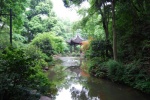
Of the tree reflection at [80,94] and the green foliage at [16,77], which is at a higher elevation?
the green foliage at [16,77]

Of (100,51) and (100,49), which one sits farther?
(100,51)

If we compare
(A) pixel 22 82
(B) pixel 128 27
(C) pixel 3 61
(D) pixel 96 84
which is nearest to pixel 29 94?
(A) pixel 22 82

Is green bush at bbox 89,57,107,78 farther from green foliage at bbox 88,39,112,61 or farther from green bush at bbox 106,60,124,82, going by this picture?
green bush at bbox 106,60,124,82

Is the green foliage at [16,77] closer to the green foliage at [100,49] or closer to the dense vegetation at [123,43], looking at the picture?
the dense vegetation at [123,43]

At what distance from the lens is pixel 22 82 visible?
548 centimetres

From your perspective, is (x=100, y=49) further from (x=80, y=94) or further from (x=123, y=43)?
(x=80, y=94)

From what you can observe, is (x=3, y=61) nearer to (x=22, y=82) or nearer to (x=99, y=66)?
(x=22, y=82)

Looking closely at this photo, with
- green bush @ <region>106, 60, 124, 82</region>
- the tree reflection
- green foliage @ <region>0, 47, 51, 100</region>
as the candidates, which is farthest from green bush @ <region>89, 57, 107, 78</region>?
green foliage @ <region>0, 47, 51, 100</region>

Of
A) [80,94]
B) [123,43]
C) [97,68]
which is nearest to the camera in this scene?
[80,94]

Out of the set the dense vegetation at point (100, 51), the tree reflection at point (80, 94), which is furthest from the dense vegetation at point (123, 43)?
the tree reflection at point (80, 94)

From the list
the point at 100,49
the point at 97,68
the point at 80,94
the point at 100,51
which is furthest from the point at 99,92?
the point at 100,51

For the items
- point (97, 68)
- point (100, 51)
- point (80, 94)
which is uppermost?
point (100, 51)

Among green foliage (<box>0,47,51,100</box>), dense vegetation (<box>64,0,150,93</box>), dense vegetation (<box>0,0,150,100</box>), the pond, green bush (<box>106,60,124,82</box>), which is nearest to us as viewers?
green foliage (<box>0,47,51,100</box>)

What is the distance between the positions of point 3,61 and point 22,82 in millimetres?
821
